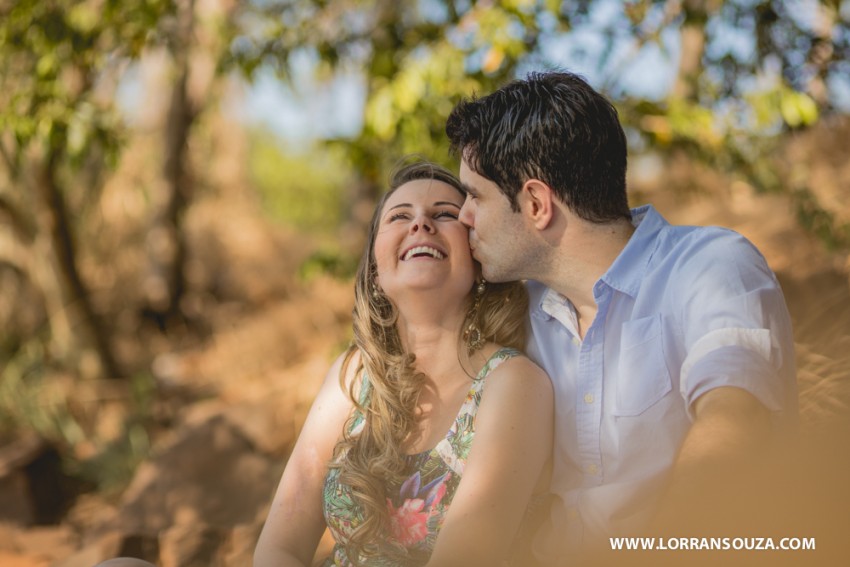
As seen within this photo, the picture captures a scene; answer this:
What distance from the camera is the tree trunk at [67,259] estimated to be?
6.47m

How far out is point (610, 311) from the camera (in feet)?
7.92

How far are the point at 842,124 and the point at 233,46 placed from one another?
5.85 m

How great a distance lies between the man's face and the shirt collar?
270 mm

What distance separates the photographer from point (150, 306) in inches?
377

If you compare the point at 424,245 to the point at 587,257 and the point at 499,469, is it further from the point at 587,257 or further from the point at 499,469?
the point at 499,469

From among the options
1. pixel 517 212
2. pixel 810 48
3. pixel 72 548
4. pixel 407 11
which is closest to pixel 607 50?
pixel 810 48

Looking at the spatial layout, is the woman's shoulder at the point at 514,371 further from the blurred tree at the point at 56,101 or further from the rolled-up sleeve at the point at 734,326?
the blurred tree at the point at 56,101

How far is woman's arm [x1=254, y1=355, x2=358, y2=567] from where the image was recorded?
253 centimetres

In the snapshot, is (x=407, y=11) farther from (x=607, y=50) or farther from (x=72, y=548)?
(x=72, y=548)

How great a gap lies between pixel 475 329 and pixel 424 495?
1.65 feet

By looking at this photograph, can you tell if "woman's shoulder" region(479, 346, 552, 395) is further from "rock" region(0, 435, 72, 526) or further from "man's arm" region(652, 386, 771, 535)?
"rock" region(0, 435, 72, 526)

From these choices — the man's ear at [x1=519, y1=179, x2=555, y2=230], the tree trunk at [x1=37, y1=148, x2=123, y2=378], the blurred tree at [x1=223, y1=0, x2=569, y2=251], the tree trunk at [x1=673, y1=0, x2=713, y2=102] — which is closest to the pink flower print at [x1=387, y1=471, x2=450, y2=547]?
the man's ear at [x1=519, y1=179, x2=555, y2=230]

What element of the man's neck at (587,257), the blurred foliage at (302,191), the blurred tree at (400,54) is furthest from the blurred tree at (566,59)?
Answer: the blurred foliage at (302,191)

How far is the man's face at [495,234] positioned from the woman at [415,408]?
6 centimetres
